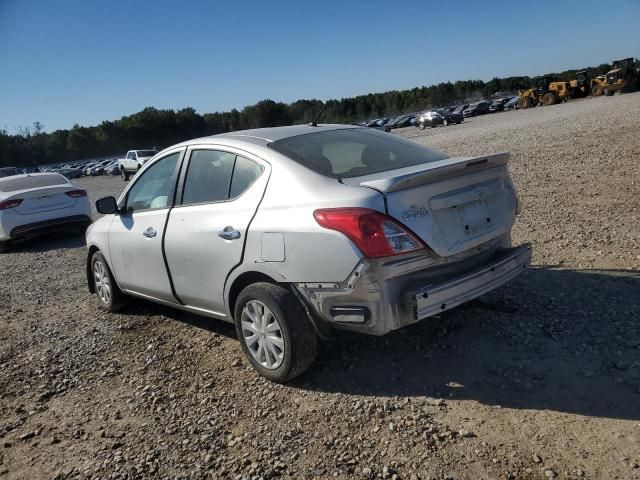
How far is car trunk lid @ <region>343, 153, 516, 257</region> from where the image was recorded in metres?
3.17

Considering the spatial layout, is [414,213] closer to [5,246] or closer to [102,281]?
[102,281]

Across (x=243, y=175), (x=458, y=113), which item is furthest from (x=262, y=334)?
(x=458, y=113)

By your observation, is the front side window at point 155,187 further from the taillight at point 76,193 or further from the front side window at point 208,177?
the taillight at point 76,193

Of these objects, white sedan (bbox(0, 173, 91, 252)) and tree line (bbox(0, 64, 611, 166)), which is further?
tree line (bbox(0, 64, 611, 166))

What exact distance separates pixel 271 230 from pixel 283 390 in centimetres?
109

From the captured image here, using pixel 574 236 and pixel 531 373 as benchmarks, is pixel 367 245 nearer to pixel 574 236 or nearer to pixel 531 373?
pixel 531 373

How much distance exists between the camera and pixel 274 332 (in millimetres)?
3566

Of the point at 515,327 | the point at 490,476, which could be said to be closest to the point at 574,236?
the point at 515,327

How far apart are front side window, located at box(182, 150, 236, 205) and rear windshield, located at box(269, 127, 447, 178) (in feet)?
1.40

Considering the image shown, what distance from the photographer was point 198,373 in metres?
4.06

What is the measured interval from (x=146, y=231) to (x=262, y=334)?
162 cm

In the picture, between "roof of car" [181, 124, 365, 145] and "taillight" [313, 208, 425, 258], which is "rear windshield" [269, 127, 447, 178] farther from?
"taillight" [313, 208, 425, 258]

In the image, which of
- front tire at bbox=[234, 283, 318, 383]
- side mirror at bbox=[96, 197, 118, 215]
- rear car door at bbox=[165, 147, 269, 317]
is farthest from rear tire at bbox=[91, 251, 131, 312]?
front tire at bbox=[234, 283, 318, 383]

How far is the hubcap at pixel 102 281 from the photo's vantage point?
5535 millimetres
